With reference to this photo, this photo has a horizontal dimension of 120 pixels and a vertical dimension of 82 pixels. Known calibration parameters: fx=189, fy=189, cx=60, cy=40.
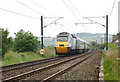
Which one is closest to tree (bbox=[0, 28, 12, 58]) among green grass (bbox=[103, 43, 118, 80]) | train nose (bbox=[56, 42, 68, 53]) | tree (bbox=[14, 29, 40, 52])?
train nose (bbox=[56, 42, 68, 53])

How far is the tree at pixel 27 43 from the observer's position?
1330 inches

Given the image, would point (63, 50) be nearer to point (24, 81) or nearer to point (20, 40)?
point (20, 40)

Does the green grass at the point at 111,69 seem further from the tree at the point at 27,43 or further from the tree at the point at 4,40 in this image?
the tree at the point at 27,43

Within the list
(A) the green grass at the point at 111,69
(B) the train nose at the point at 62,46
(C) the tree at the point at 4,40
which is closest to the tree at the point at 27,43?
(B) the train nose at the point at 62,46

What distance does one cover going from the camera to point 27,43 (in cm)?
3409

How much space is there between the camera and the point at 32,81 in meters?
8.55

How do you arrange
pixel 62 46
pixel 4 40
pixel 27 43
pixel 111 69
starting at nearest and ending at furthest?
pixel 111 69, pixel 4 40, pixel 62 46, pixel 27 43

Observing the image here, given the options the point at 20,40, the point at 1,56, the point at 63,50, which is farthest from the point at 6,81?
the point at 20,40

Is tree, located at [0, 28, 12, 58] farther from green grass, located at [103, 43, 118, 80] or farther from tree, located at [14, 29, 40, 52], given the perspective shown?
green grass, located at [103, 43, 118, 80]

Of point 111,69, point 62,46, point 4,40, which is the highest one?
point 4,40

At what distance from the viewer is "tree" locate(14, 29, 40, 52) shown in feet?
111

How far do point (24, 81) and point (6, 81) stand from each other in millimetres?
785

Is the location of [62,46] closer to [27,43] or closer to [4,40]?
[4,40]

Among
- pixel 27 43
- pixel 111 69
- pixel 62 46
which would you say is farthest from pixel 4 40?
pixel 111 69
